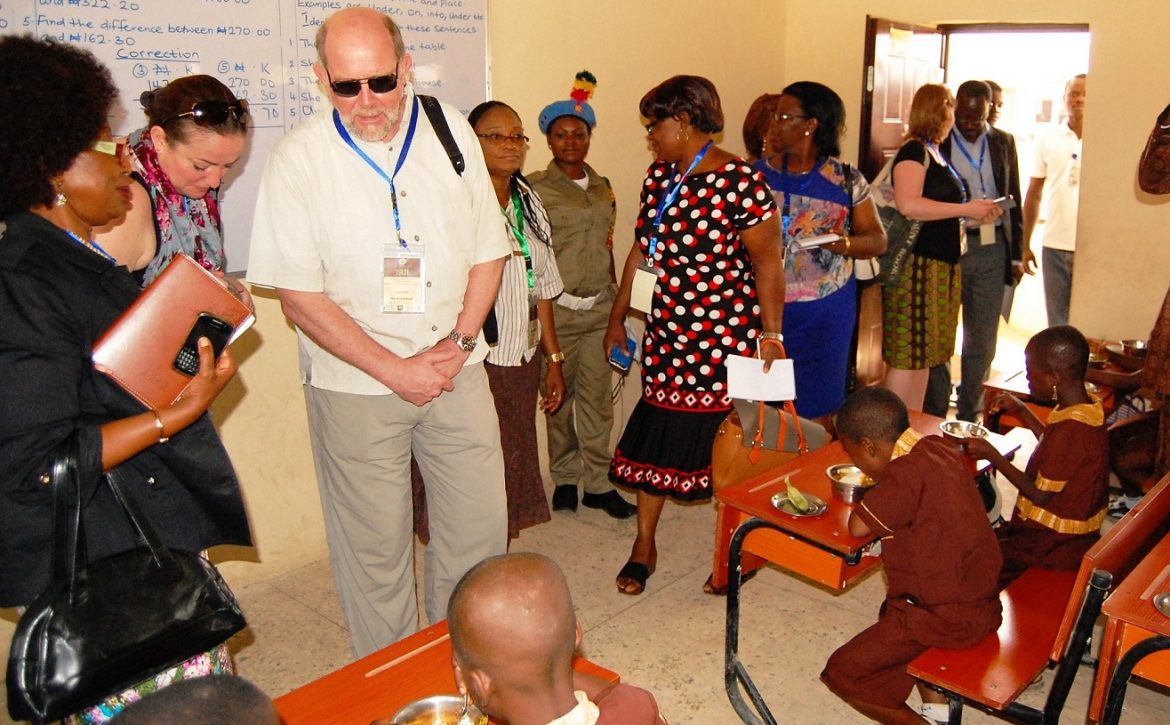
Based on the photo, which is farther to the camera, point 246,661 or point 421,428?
point 246,661

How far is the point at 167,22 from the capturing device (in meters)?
3.29

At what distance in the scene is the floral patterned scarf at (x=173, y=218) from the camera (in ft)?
9.11

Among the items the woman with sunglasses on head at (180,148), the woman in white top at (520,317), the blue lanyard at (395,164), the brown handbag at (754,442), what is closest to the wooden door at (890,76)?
the woman in white top at (520,317)

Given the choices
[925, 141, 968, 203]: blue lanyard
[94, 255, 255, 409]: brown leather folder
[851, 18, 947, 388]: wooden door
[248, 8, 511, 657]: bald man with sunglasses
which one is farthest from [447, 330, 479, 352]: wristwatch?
[925, 141, 968, 203]: blue lanyard

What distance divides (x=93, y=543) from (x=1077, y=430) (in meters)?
2.67

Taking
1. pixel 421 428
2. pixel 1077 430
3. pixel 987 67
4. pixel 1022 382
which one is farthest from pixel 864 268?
pixel 987 67

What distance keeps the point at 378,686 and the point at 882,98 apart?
17.4 ft

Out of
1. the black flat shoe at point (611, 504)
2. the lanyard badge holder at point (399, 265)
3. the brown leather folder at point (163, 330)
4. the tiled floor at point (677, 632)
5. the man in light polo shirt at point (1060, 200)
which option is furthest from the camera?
the man in light polo shirt at point (1060, 200)

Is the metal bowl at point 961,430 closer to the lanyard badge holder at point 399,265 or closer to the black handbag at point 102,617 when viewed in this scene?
the lanyard badge holder at point 399,265

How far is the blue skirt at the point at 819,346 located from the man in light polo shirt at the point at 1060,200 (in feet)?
7.19

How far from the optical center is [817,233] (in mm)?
4289

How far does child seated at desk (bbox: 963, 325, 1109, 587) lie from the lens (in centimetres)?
291

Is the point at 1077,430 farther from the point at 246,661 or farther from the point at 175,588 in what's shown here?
the point at 246,661

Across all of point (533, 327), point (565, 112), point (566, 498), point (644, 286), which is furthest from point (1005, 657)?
point (565, 112)
